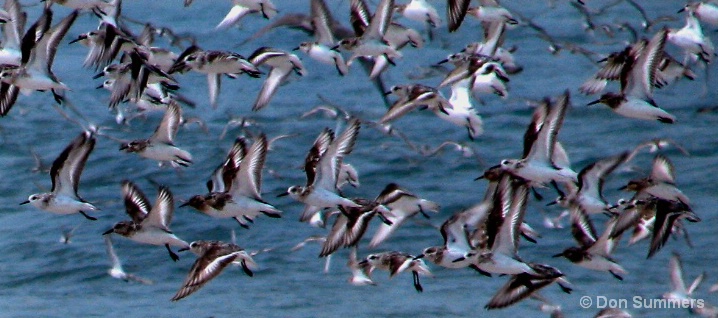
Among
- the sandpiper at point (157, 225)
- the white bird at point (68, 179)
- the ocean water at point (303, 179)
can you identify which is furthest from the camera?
the ocean water at point (303, 179)

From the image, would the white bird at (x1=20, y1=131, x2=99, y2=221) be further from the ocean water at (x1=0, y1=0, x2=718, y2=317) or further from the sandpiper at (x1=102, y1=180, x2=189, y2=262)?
the ocean water at (x1=0, y1=0, x2=718, y2=317)

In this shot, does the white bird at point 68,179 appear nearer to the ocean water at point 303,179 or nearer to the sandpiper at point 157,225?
the sandpiper at point 157,225

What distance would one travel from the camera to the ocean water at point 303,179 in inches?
933

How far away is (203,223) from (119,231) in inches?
517

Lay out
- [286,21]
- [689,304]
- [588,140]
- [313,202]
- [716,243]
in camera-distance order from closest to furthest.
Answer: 1. [313,202]
2. [286,21]
3. [689,304]
4. [716,243]
5. [588,140]

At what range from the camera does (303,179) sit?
2814cm

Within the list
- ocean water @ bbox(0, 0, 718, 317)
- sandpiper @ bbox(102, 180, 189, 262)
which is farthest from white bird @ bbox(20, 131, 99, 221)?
ocean water @ bbox(0, 0, 718, 317)

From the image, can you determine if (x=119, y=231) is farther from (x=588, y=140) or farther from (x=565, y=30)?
(x=565, y=30)

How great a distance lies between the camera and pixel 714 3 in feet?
64.5

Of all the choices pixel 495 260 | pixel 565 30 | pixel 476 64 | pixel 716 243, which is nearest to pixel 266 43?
pixel 565 30

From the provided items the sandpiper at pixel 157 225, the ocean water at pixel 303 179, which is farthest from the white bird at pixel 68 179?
the ocean water at pixel 303 179

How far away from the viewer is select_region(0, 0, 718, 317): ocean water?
23688 millimetres

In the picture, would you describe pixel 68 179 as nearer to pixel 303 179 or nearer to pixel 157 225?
pixel 157 225

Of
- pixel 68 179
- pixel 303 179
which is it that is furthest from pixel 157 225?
pixel 303 179
